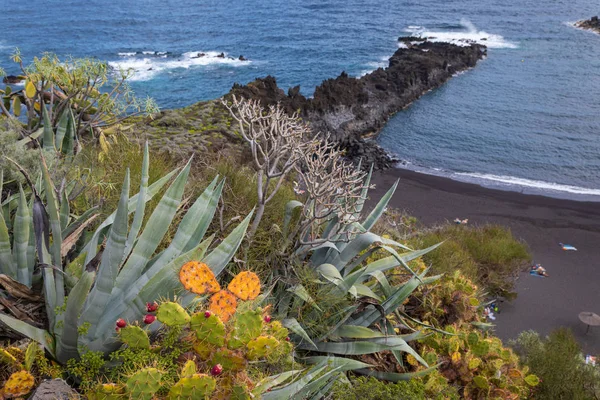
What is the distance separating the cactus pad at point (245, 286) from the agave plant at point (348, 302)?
1230 millimetres

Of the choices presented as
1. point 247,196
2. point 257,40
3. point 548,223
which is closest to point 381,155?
point 548,223

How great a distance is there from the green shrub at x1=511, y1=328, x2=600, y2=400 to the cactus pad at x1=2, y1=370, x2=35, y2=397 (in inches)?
239

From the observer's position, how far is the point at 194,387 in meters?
2.28

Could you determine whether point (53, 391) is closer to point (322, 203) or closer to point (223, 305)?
point (223, 305)

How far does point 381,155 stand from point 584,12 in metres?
48.2

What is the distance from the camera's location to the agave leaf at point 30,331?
8.59 ft

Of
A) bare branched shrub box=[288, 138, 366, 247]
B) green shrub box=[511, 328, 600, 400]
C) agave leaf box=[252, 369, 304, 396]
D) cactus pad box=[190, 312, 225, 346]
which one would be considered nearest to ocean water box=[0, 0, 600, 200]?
green shrub box=[511, 328, 600, 400]

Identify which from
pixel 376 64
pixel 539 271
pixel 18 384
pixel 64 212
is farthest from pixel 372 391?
pixel 376 64

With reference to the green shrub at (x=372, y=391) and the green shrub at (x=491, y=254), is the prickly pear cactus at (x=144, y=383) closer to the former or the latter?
the green shrub at (x=372, y=391)

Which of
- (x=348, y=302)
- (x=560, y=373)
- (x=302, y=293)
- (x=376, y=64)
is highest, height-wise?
(x=302, y=293)

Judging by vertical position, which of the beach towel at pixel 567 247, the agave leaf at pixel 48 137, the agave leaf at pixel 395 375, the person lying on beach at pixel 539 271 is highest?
the agave leaf at pixel 48 137

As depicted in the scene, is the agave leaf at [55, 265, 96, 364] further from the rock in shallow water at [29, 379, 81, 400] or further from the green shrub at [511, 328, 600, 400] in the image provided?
the green shrub at [511, 328, 600, 400]

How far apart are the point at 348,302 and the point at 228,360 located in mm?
2059

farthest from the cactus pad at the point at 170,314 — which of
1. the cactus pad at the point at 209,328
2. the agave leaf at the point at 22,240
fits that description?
the agave leaf at the point at 22,240
